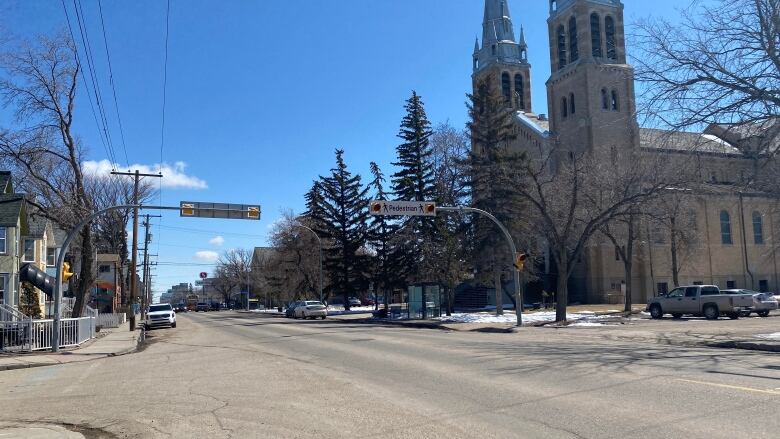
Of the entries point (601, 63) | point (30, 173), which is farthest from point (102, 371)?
point (601, 63)

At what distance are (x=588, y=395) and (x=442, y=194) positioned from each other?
121 feet

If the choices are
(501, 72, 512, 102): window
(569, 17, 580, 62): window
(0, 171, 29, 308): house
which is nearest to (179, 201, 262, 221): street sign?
(0, 171, 29, 308): house

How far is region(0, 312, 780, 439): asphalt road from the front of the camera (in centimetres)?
752

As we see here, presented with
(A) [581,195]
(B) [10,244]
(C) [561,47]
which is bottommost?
(B) [10,244]

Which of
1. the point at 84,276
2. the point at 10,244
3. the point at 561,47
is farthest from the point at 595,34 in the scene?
the point at 10,244

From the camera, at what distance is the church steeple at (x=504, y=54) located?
265ft

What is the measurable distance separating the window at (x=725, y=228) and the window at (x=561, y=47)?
22.3 m

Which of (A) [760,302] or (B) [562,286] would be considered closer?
(A) [760,302]

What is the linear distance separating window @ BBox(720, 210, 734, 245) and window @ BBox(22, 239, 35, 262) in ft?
200

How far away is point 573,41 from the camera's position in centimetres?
6375

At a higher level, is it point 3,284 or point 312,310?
point 3,284

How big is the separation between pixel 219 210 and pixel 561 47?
50.9 metres

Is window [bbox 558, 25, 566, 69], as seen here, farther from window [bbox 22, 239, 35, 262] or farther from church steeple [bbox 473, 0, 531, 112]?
Answer: window [bbox 22, 239, 35, 262]

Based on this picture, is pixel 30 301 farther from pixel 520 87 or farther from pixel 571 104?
pixel 520 87
